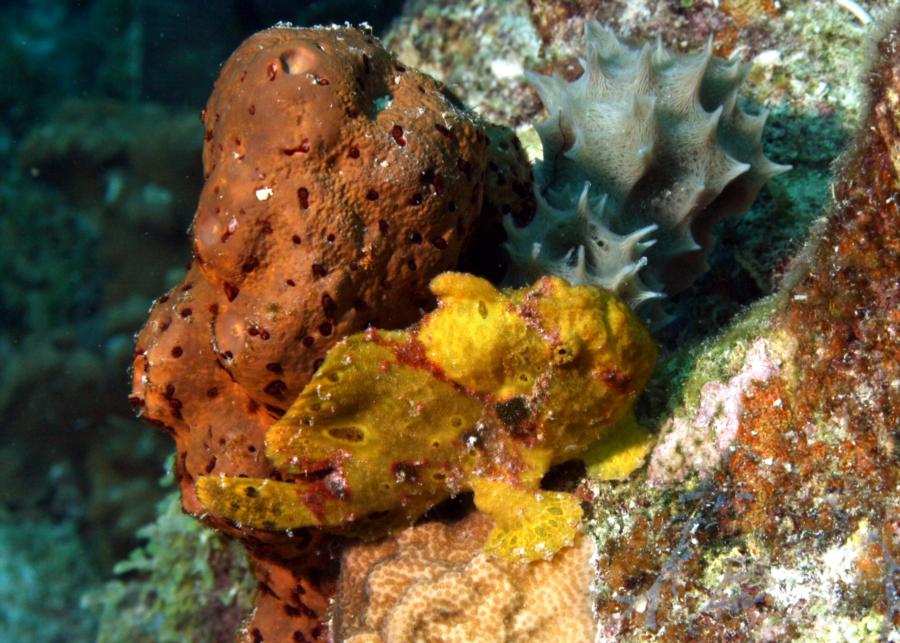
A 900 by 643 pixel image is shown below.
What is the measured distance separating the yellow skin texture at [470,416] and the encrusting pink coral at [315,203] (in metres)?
0.20

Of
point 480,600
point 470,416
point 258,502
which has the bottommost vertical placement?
point 480,600

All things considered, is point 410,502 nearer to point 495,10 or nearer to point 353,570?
point 353,570

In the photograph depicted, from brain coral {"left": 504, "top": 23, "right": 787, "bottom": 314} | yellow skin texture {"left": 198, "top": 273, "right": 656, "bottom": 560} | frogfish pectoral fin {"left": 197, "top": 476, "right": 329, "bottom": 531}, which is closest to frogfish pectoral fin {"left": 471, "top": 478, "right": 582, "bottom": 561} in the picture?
yellow skin texture {"left": 198, "top": 273, "right": 656, "bottom": 560}

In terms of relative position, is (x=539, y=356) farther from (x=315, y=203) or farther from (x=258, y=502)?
Result: (x=258, y=502)

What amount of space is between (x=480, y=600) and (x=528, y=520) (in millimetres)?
349

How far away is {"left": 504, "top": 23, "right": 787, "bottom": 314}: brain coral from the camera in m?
2.83

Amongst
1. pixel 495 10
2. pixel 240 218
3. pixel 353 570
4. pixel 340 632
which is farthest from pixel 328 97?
pixel 495 10

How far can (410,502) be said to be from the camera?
8.55 ft

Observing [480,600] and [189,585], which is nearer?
[480,600]

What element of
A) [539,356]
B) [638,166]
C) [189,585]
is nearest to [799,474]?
[539,356]

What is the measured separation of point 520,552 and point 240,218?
5.06 feet

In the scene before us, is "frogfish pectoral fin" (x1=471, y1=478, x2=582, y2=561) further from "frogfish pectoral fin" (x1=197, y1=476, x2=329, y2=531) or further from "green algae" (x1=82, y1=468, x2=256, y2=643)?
"green algae" (x1=82, y1=468, x2=256, y2=643)

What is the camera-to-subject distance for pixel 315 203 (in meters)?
2.25

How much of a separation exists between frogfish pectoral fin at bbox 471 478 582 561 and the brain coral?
907 mm
